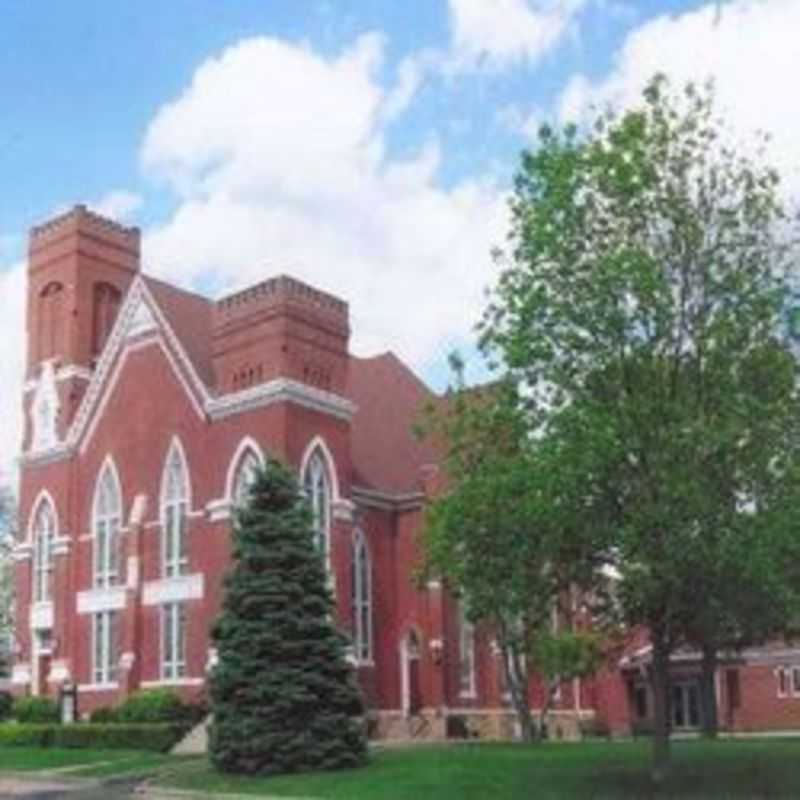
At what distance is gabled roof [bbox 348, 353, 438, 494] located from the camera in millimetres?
54219

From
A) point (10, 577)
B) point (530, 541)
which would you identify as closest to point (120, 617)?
point (530, 541)

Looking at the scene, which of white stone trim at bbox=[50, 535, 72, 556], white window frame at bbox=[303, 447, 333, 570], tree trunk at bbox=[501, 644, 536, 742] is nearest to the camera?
tree trunk at bbox=[501, 644, 536, 742]

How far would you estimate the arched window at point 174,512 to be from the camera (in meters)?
49.8

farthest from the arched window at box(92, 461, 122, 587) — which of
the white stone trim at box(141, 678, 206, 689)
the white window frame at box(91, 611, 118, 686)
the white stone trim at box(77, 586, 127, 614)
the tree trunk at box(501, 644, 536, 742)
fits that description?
the tree trunk at box(501, 644, 536, 742)

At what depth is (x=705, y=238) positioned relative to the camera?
28875 millimetres

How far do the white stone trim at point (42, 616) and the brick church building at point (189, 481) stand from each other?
7 cm

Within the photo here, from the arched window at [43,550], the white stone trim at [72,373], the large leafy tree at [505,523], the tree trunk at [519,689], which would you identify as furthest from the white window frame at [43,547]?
the large leafy tree at [505,523]

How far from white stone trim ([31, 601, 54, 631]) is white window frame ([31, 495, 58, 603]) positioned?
208 mm

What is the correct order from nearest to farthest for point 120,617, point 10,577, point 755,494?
1. point 755,494
2. point 120,617
3. point 10,577

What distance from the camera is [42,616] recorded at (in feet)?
179

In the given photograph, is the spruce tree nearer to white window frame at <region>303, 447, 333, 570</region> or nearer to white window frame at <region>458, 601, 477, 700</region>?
white window frame at <region>303, 447, 333, 570</region>

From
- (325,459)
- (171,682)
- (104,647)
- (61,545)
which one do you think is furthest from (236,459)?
(61,545)

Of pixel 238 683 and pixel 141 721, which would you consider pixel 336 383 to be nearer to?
pixel 141 721

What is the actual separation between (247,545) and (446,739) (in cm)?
1601
